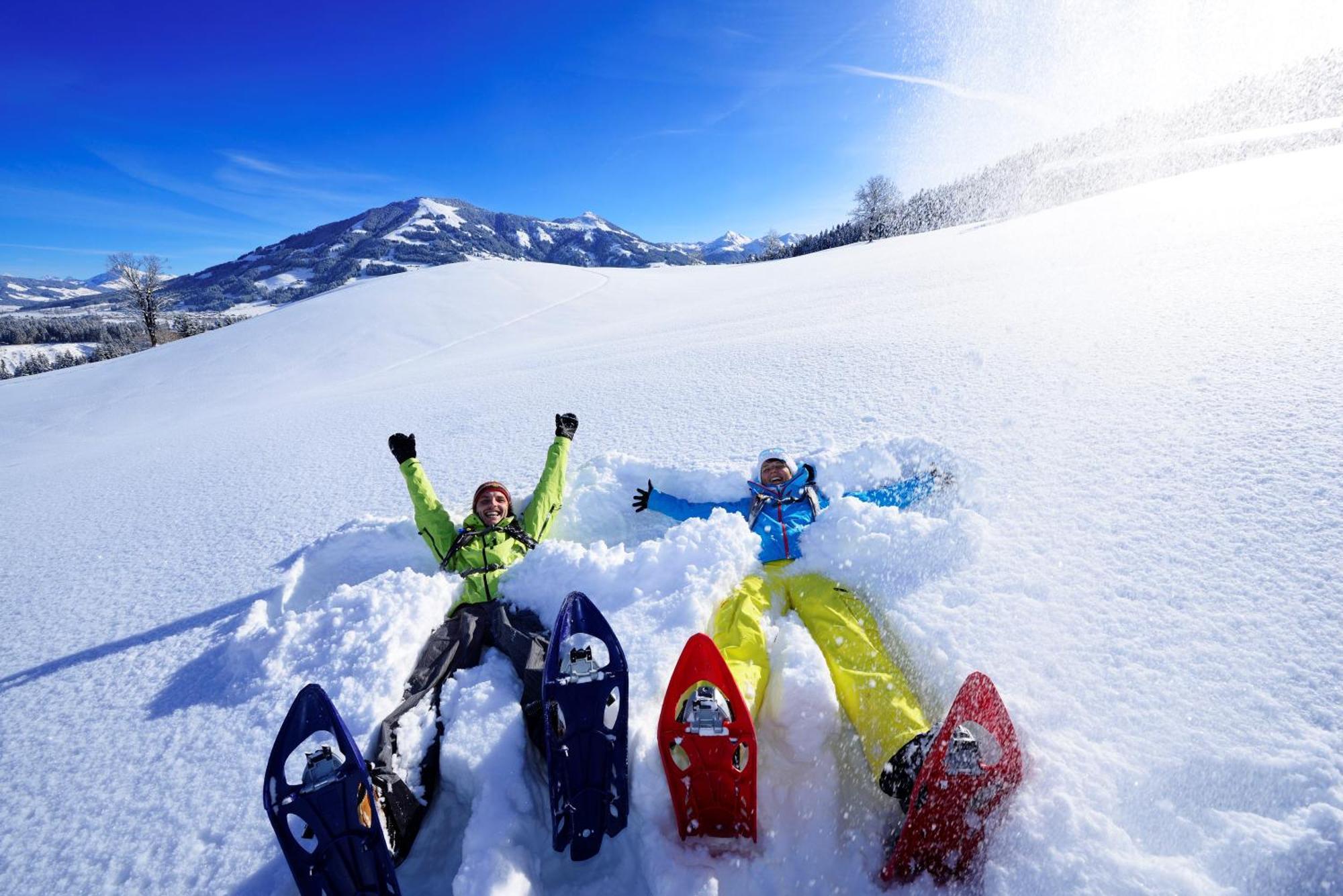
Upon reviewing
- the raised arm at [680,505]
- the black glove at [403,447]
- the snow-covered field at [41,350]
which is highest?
the snow-covered field at [41,350]

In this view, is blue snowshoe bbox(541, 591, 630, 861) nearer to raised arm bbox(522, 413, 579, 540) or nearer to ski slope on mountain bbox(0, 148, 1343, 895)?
ski slope on mountain bbox(0, 148, 1343, 895)

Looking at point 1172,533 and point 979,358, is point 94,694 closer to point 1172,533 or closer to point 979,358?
point 1172,533

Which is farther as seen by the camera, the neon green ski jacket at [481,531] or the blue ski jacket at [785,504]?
the blue ski jacket at [785,504]

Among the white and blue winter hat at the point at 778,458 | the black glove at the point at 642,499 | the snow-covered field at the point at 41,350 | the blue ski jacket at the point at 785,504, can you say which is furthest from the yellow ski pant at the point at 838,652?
the snow-covered field at the point at 41,350

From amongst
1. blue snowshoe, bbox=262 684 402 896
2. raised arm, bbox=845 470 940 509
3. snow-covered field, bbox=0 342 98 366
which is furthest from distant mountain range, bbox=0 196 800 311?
blue snowshoe, bbox=262 684 402 896

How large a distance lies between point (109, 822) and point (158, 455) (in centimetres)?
647

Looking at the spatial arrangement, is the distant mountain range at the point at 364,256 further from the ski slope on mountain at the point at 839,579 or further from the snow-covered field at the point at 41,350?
the ski slope on mountain at the point at 839,579

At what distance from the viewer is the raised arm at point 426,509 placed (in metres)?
3.56

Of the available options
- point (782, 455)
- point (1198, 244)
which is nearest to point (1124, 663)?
point (782, 455)

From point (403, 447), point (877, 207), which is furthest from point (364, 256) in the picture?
point (403, 447)

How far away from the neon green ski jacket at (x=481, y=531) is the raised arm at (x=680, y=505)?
0.62 m

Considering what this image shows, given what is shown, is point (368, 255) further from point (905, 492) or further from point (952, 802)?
point (952, 802)

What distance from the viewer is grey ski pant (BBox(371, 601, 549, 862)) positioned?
1.92m

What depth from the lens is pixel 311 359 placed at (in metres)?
12.7
